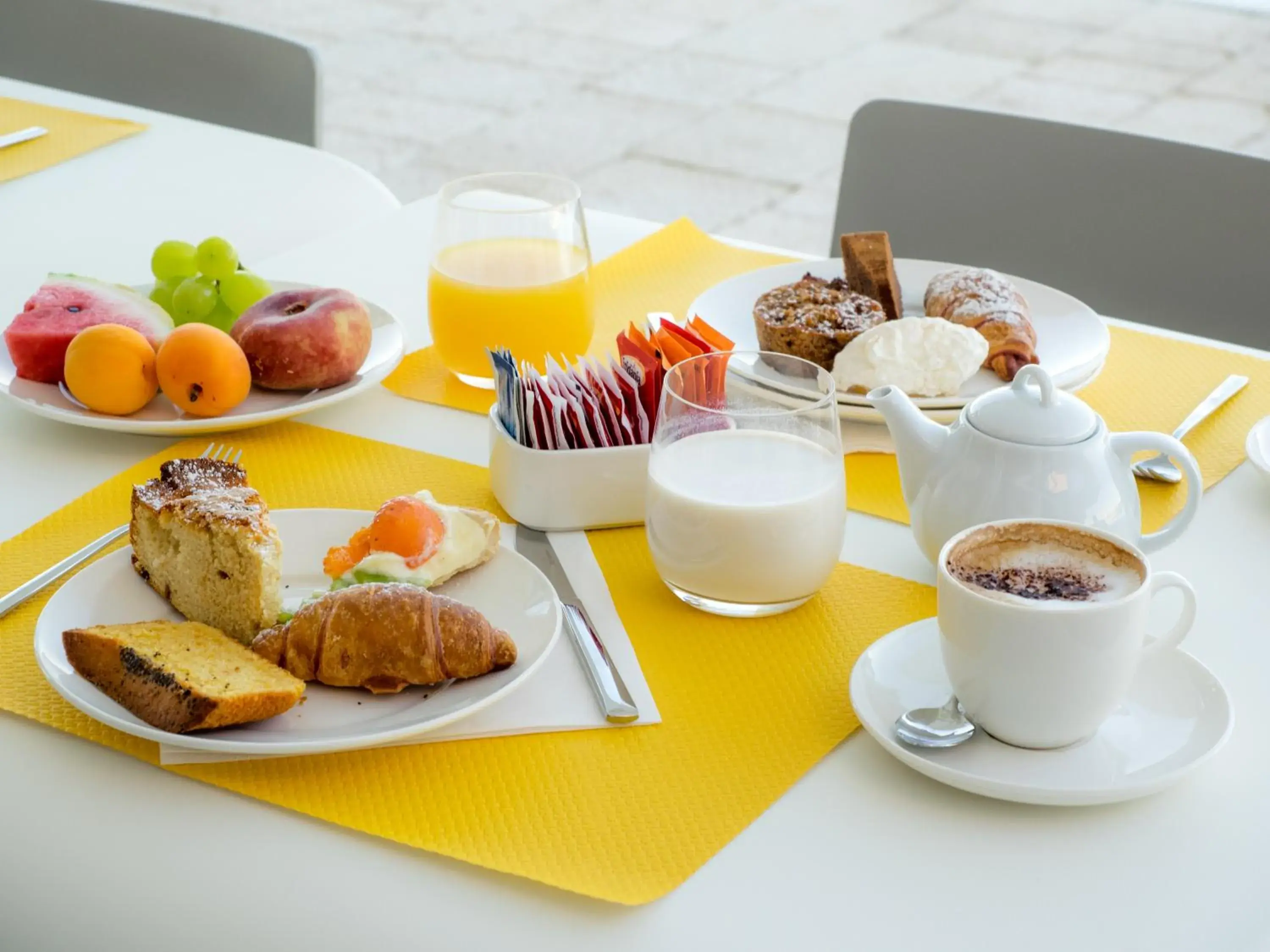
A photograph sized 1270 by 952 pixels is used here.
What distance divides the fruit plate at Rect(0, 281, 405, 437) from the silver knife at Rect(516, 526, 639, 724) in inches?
9.4

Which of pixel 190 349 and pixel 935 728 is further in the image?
pixel 190 349

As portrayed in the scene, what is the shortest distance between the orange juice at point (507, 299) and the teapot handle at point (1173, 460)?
1.54ft

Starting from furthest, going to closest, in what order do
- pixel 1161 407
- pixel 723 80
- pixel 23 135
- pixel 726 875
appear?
1. pixel 723 80
2. pixel 23 135
3. pixel 1161 407
4. pixel 726 875

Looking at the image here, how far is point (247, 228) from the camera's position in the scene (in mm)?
1533

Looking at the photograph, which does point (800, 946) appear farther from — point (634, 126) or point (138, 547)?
point (634, 126)

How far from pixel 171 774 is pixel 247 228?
0.92 metres

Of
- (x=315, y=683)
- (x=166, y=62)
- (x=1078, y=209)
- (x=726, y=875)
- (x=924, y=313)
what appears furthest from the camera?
(x=166, y=62)

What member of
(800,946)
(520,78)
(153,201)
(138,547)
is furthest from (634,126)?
(800,946)

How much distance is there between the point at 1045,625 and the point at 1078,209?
100cm

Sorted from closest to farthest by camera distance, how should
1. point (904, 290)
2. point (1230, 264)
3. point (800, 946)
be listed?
point (800, 946) → point (904, 290) → point (1230, 264)

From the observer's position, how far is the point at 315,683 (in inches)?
30.4

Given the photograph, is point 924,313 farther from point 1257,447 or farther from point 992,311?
point 1257,447

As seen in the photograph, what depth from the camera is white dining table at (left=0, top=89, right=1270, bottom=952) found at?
0.64 meters

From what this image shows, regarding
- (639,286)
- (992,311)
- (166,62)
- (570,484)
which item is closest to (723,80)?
(166,62)
